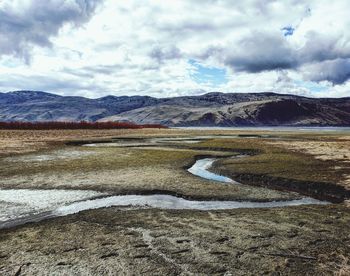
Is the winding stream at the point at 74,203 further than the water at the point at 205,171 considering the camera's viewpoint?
No

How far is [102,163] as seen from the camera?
3634 cm

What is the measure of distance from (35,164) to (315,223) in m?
28.1

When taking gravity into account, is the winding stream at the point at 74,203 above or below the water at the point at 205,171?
above

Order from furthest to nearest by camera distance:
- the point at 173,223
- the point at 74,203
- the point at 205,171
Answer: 1. the point at 205,171
2. the point at 74,203
3. the point at 173,223

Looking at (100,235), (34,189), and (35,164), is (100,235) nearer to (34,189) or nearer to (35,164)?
(34,189)

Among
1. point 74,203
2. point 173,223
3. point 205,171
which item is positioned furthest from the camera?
point 205,171

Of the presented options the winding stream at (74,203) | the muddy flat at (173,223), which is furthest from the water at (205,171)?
the winding stream at (74,203)

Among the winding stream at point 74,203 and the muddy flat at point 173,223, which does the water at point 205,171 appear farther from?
the winding stream at point 74,203

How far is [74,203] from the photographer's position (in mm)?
19859

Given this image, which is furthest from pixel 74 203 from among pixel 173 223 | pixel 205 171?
pixel 205 171

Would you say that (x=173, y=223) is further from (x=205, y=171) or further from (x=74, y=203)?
(x=205, y=171)

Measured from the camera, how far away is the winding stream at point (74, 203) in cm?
1773

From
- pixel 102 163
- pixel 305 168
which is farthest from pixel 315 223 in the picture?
pixel 102 163

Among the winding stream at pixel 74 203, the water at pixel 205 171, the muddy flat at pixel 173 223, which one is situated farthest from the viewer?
the water at pixel 205 171
